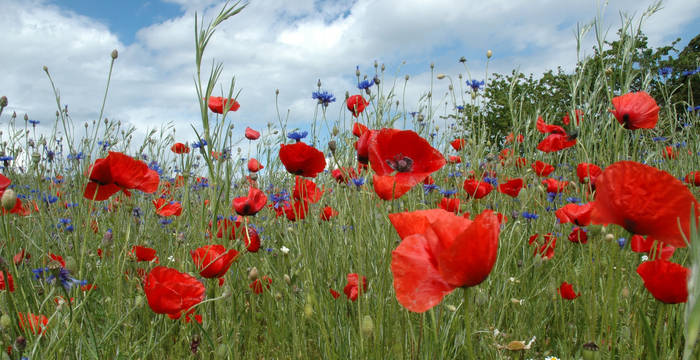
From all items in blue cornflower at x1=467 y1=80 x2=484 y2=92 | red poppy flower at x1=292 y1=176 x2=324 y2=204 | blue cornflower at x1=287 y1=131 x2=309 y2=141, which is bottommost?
red poppy flower at x1=292 y1=176 x2=324 y2=204

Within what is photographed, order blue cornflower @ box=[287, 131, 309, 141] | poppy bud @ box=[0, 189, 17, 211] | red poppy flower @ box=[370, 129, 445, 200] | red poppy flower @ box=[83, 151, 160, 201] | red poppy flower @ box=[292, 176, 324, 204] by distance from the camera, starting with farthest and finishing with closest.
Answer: blue cornflower @ box=[287, 131, 309, 141] < red poppy flower @ box=[292, 176, 324, 204] < red poppy flower @ box=[83, 151, 160, 201] < red poppy flower @ box=[370, 129, 445, 200] < poppy bud @ box=[0, 189, 17, 211]

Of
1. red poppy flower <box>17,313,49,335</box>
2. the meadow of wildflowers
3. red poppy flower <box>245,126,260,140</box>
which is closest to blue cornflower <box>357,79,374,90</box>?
the meadow of wildflowers

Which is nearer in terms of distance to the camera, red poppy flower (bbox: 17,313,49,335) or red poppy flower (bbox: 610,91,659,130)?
red poppy flower (bbox: 17,313,49,335)

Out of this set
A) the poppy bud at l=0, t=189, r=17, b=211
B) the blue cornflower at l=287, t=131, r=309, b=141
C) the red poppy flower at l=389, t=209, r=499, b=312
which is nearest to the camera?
the red poppy flower at l=389, t=209, r=499, b=312

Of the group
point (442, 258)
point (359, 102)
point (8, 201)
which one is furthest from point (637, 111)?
point (8, 201)

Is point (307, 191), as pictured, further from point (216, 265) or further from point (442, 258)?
point (442, 258)

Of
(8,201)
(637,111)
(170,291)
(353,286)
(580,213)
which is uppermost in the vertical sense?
(637,111)

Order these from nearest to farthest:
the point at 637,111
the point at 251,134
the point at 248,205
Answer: the point at 637,111, the point at 248,205, the point at 251,134

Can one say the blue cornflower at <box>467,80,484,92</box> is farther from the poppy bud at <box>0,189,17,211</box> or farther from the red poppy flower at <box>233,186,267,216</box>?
the poppy bud at <box>0,189,17,211</box>

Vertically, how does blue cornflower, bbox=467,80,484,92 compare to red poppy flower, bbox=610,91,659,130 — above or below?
above

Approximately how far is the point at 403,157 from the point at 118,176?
825 mm

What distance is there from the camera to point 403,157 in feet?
3.52

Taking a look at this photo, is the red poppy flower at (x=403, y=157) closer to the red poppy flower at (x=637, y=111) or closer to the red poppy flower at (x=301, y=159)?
the red poppy flower at (x=301, y=159)

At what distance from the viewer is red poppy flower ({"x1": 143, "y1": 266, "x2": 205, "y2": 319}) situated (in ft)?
3.50
